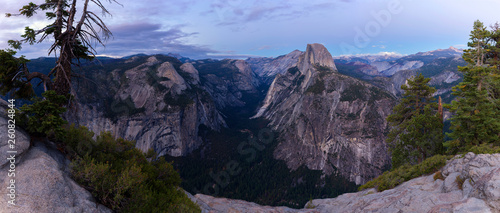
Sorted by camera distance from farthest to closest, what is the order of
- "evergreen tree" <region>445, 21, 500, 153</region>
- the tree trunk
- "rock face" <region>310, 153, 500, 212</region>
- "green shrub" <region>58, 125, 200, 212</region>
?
1. "evergreen tree" <region>445, 21, 500, 153</region>
2. the tree trunk
3. "green shrub" <region>58, 125, 200, 212</region>
4. "rock face" <region>310, 153, 500, 212</region>

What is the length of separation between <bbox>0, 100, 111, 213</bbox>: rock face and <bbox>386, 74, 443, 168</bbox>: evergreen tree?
3909cm

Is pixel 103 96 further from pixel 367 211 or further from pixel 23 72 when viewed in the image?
pixel 367 211

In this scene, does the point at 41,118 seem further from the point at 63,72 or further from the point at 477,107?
the point at 477,107

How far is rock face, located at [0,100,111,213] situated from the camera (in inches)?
349

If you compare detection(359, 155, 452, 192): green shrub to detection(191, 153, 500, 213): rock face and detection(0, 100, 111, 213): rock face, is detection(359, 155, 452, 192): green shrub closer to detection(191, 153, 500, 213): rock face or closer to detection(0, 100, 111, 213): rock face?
detection(191, 153, 500, 213): rock face

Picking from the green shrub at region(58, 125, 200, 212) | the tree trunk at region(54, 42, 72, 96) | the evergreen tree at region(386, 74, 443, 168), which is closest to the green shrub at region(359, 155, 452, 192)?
the evergreen tree at region(386, 74, 443, 168)

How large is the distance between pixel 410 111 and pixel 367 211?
25.6 meters

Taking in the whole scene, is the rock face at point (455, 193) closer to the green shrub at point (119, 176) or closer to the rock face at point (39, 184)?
the green shrub at point (119, 176)

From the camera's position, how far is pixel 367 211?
17.1 meters

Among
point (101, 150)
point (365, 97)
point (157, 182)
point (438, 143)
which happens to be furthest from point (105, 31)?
point (365, 97)

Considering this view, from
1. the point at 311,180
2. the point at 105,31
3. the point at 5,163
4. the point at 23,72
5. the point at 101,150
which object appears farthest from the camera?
the point at 311,180

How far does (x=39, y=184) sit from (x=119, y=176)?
135 inches

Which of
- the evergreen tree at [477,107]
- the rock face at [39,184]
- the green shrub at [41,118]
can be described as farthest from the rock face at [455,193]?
the green shrub at [41,118]

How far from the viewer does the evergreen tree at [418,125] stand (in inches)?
1137
